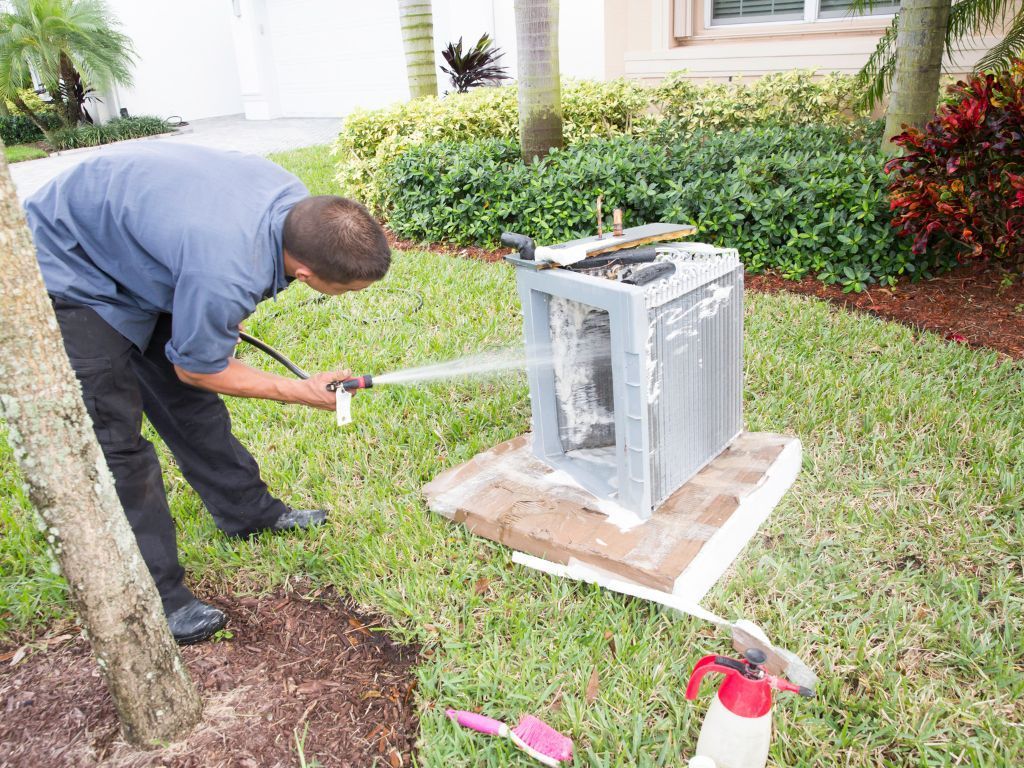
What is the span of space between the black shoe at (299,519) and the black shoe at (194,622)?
0.49 m

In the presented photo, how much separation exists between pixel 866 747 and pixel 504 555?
1.17 metres

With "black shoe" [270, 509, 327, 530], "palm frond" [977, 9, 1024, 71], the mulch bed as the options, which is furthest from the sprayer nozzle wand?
"palm frond" [977, 9, 1024, 71]

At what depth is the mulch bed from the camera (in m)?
3.96

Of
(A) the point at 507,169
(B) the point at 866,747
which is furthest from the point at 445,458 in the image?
(A) the point at 507,169

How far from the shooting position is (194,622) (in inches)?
90.0

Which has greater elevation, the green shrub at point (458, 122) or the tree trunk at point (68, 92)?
the tree trunk at point (68, 92)

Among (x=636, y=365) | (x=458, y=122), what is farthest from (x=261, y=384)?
(x=458, y=122)

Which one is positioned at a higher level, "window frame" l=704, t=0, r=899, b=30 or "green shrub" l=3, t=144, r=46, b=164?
"window frame" l=704, t=0, r=899, b=30

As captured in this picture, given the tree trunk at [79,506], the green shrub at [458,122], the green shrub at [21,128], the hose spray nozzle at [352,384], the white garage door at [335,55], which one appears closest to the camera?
the tree trunk at [79,506]

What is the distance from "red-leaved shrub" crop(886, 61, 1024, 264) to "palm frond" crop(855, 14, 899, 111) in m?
1.19

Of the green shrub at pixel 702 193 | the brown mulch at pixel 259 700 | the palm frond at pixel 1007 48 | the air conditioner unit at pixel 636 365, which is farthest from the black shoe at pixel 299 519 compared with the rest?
the palm frond at pixel 1007 48

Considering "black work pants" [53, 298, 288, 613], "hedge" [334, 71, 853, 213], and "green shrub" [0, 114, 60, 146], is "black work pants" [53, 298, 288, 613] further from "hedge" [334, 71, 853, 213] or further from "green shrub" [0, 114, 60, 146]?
"green shrub" [0, 114, 60, 146]

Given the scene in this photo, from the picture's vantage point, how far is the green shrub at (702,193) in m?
4.61

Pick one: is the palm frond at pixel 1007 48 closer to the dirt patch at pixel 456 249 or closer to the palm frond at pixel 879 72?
the palm frond at pixel 879 72
